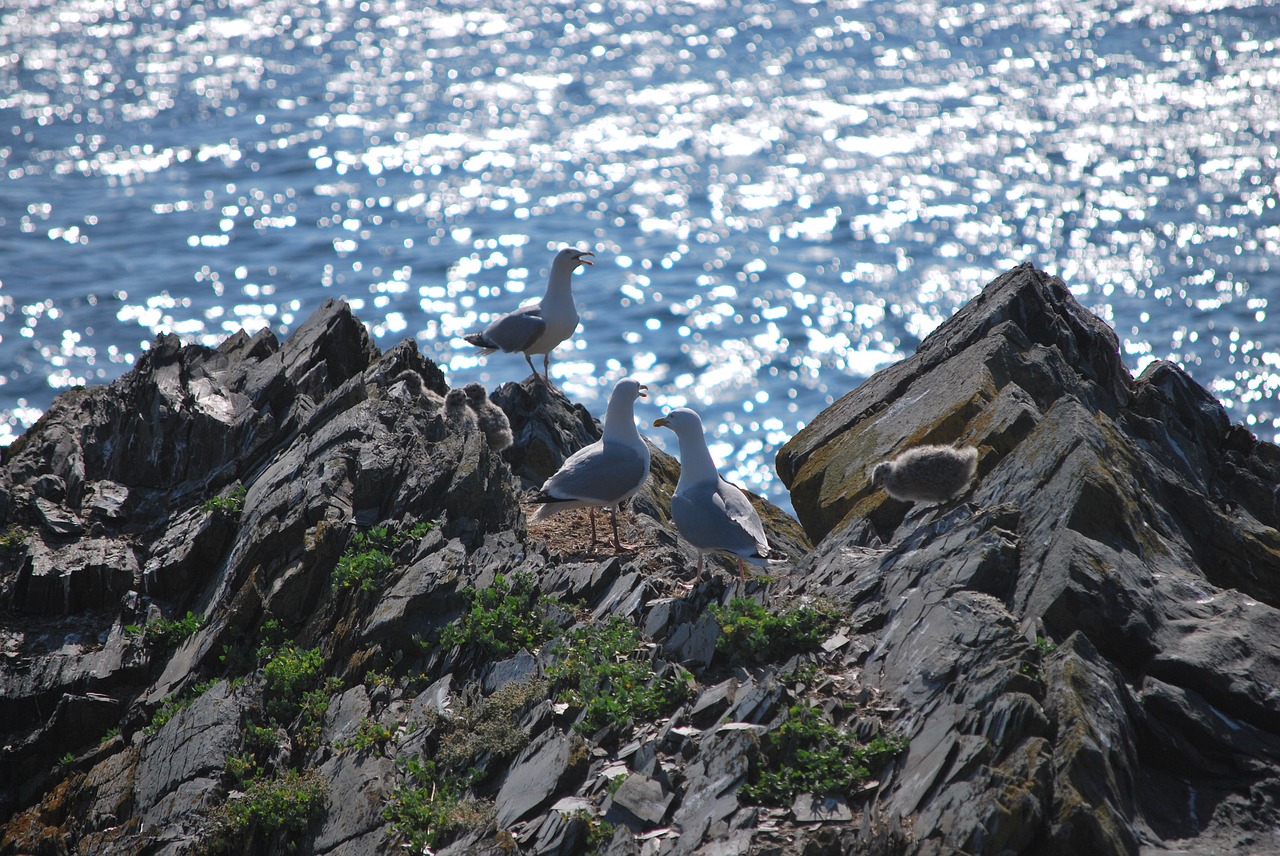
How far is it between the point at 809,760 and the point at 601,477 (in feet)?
17.4

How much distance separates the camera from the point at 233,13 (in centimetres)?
6525

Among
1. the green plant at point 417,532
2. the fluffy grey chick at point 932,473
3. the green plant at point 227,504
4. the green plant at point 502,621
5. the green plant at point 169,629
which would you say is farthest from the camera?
the green plant at point 227,504

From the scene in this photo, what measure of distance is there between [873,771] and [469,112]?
49640 mm

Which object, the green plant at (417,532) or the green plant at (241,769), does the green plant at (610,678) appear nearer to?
the green plant at (417,532)

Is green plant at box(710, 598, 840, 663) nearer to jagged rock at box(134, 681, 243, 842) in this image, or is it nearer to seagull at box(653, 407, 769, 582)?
seagull at box(653, 407, 769, 582)

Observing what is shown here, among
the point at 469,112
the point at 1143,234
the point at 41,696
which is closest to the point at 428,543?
the point at 41,696

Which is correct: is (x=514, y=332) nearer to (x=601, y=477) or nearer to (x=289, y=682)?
(x=601, y=477)

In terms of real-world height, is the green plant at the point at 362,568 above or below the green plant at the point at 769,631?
below

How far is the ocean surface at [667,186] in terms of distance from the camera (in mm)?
35531

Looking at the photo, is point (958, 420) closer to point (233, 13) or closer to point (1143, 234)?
point (1143, 234)

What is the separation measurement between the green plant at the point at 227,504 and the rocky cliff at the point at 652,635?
0.17 ft

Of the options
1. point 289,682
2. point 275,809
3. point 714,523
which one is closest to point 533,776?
point 275,809

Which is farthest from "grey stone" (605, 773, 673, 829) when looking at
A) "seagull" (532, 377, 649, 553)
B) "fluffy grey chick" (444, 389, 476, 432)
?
"fluffy grey chick" (444, 389, 476, 432)

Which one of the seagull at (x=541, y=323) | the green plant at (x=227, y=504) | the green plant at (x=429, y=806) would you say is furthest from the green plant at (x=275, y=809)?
the seagull at (x=541, y=323)
